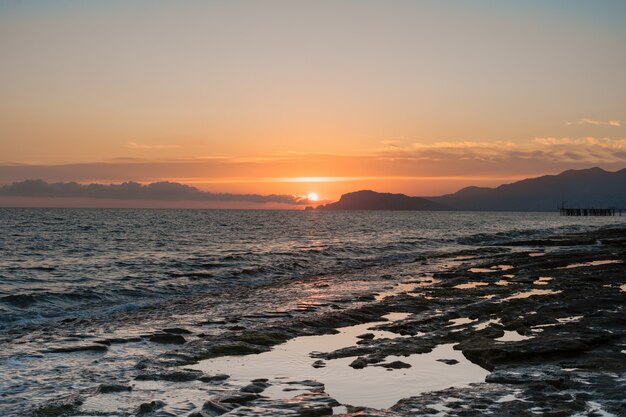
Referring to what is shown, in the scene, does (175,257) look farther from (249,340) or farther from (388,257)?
(249,340)

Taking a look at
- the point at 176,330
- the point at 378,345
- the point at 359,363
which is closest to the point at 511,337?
the point at 378,345

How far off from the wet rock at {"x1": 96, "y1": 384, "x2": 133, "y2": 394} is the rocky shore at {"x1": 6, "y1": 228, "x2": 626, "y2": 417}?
4cm

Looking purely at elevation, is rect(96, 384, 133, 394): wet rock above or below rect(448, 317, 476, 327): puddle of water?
above

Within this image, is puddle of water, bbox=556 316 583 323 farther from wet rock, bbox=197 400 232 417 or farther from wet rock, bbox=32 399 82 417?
wet rock, bbox=32 399 82 417

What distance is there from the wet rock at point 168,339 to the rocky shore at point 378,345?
0.04 meters

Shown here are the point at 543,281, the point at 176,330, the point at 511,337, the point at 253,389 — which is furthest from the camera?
the point at 543,281

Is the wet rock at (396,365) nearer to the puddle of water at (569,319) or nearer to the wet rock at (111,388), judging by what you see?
the wet rock at (111,388)

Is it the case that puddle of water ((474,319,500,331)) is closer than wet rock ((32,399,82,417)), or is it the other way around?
wet rock ((32,399,82,417))

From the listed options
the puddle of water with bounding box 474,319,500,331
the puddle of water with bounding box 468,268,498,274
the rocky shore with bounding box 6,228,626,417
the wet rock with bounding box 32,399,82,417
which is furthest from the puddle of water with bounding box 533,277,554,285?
the wet rock with bounding box 32,399,82,417

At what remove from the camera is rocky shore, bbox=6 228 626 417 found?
32.0 ft

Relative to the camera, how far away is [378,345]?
14.6 metres

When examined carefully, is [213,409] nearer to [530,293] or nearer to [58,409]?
[58,409]

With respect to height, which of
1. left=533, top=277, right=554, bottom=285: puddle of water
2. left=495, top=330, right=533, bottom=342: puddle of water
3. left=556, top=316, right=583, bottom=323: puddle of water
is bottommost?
left=533, top=277, right=554, bottom=285: puddle of water

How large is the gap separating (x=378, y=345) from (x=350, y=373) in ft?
9.09
